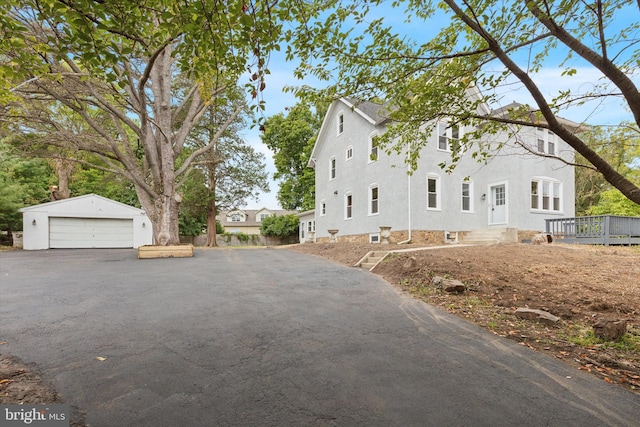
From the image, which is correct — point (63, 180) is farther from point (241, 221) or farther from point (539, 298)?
point (539, 298)

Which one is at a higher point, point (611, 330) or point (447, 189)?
point (447, 189)

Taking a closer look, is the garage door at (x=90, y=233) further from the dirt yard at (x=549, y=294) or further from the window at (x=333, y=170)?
the dirt yard at (x=549, y=294)

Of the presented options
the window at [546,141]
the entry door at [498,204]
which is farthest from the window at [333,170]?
the window at [546,141]

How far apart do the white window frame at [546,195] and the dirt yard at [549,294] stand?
6487 millimetres

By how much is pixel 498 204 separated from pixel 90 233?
79.6 ft

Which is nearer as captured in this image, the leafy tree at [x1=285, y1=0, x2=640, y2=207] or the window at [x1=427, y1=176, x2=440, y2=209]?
the leafy tree at [x1=285, y1=0, x2=640, y2=207]

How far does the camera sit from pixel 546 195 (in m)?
16.2

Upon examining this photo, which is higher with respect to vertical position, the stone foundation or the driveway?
the stone foundation

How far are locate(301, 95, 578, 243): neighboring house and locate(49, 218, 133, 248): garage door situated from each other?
1517cm

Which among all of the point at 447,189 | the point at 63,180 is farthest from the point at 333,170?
the point at 63,180

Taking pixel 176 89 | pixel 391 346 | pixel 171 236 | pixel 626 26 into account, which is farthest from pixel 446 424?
pixel 176 89

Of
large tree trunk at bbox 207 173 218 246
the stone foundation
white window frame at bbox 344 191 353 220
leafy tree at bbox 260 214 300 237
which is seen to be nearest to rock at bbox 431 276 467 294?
the stone foundation

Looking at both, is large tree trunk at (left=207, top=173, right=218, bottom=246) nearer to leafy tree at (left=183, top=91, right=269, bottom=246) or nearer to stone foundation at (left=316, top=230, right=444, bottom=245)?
leafy tree at (left=183, top=91, right=269, bottom=246)

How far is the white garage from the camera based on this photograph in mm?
18453
